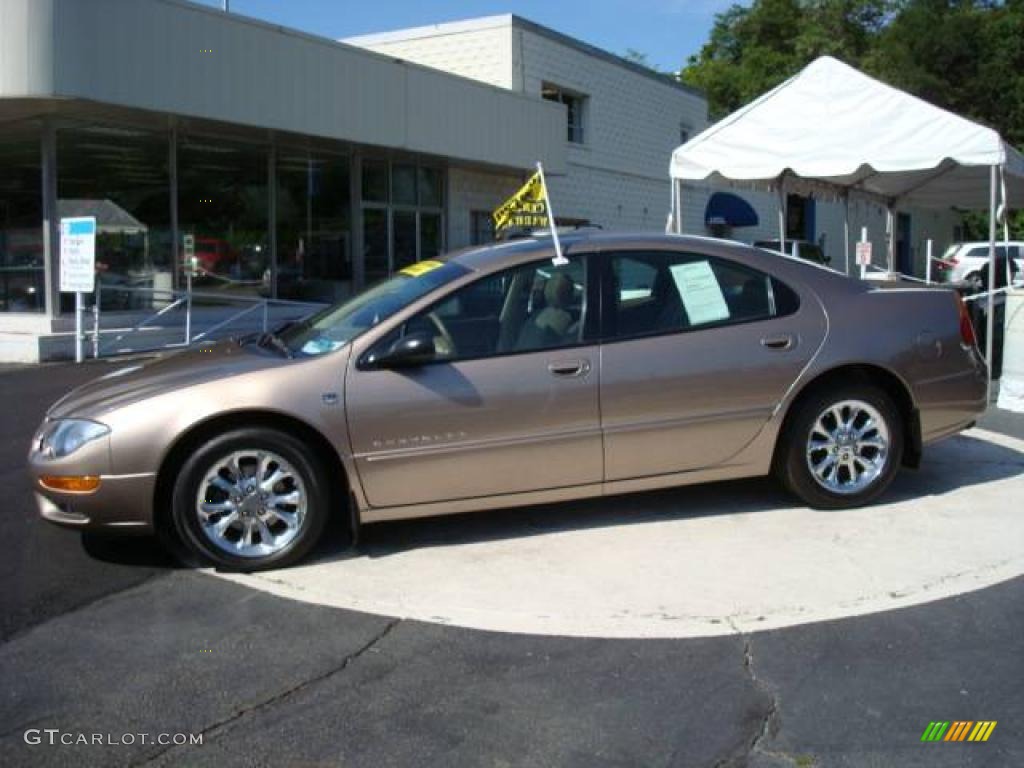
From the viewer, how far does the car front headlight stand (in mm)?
4742

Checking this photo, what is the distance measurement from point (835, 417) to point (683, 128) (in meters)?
24.7

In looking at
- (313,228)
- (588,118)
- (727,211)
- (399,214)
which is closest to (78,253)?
(313,228)

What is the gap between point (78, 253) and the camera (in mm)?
12914

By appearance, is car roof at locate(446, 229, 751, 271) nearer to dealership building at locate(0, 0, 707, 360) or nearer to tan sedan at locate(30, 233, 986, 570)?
tan sedan at locate(30, 233, 986, 570)

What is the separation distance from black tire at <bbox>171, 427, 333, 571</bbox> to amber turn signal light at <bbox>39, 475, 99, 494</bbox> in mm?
362


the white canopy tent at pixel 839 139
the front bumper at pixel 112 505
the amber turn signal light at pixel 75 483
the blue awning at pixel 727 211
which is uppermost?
the blue awning at pixel 727 211

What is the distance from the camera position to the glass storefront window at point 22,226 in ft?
46.7

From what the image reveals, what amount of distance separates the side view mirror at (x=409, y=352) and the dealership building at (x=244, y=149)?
9.38 metres

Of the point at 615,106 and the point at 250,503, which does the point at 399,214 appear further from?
the point at 250,503

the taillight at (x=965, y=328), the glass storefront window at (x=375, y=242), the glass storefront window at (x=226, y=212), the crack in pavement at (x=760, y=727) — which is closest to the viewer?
the crack in pavement at (x=760, y=727)

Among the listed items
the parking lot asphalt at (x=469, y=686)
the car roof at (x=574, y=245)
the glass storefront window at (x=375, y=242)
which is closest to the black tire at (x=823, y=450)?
the car roof at (x=574, y=245)

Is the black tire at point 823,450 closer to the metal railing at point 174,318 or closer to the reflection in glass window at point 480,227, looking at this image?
the metal railing at point 174,318

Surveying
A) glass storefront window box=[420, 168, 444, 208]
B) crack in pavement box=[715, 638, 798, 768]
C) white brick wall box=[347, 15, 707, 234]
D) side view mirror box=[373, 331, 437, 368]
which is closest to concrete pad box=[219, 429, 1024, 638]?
crack in pavement box=[715, 638, 798, 768]

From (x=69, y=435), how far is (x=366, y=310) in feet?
5.21
